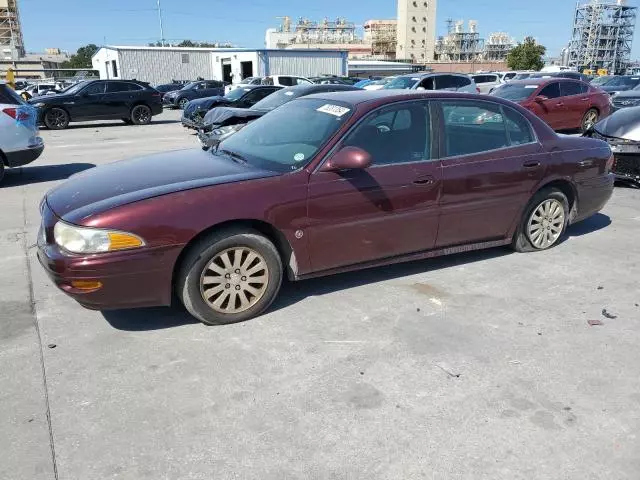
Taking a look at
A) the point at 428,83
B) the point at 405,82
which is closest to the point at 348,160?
the point at 428,83

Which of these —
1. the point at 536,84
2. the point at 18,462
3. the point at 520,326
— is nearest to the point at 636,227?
the point at 520,326

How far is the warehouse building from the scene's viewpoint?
44.7 m

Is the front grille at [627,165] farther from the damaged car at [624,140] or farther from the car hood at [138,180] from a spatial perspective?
the car hood at [138,180]

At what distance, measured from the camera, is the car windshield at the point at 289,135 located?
13.5 ft

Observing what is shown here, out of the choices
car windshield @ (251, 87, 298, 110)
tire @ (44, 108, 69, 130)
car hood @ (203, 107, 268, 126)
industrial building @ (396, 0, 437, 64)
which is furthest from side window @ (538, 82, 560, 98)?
industrial building @ (396, 0, 437, 64)

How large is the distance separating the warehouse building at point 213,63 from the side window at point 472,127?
39895mm

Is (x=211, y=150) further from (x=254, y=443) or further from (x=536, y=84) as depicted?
(x=536, y=84)

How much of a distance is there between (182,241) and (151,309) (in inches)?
34.3

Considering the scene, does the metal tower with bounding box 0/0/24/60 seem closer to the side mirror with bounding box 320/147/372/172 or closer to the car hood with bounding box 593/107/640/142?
the car hood with bounding box 593/107/640/142

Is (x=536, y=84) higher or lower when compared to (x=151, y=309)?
→ higher

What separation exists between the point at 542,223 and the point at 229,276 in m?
3.27

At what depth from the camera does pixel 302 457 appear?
2.57 metres

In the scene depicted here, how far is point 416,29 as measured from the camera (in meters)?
132

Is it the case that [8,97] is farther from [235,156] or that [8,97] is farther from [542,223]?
[542,223]
